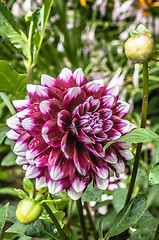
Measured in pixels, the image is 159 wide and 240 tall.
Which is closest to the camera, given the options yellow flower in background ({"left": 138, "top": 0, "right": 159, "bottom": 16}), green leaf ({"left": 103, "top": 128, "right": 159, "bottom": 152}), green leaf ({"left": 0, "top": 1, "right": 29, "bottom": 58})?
green leaf ({"left": 103, "top": 128, "right": 159, "bottom": 152})

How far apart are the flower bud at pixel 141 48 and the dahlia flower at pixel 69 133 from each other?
0.04 metres

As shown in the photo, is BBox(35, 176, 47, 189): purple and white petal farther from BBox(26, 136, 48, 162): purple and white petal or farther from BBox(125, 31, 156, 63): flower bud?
BBox(125, 31, 156, 63): flower bud

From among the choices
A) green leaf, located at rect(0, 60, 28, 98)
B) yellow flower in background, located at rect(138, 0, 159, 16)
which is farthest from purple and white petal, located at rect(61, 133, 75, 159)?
yellow flower in background, located at rect(138, 0, 159, 16)

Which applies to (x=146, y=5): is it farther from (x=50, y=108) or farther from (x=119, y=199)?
(x=50, y=108)

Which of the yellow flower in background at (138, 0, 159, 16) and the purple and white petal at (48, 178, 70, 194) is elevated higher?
the purple and white petal at (48, 178, 70, 194)

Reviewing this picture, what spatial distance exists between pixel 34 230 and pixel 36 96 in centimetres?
15

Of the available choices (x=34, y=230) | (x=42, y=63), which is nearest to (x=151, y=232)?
(x=34, y=230)

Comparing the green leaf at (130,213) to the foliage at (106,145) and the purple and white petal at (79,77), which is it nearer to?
the foliage at (106,145)

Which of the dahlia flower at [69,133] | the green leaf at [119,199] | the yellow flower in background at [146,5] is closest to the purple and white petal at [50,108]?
the dahlia flower at [69,133]

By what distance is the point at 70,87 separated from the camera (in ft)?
0.94

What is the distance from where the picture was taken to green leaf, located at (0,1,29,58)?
366mm

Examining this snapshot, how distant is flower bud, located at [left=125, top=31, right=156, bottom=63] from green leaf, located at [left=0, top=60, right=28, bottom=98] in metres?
0.13

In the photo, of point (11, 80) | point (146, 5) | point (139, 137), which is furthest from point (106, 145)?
point (146, 5)

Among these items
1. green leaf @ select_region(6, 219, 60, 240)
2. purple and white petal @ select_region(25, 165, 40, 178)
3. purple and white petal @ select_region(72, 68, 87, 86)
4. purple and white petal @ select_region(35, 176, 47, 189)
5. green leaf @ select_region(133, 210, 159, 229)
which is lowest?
green leaf @ select_region(133, 210, 159, 229)
